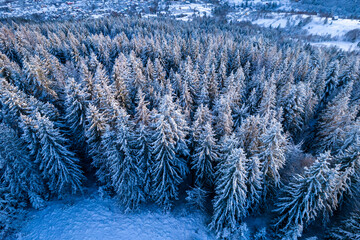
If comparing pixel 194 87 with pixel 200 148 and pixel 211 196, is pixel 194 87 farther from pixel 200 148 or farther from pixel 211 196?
pixel 211 196

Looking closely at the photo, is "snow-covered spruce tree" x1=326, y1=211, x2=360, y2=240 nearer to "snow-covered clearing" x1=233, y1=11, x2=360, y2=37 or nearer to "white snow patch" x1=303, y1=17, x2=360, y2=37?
"snow-covered clearing" x1=233, y1=11, x2=360, y2=37

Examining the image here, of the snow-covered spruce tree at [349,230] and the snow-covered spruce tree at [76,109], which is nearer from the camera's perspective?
the snow-covered spruce tree at [349,230]

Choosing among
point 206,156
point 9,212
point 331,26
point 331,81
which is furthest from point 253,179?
point 331,26

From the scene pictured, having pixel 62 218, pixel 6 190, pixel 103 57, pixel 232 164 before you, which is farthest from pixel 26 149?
pixel 103 57

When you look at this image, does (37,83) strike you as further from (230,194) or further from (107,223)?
(230,194)

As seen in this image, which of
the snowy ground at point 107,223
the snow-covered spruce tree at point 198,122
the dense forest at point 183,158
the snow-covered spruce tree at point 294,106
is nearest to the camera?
the dense forest at point 183,158

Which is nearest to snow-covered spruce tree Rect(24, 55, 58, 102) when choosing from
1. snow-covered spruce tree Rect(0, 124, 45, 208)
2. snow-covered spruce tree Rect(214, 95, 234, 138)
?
snow-covered spruce tree Rect(0, 124, 45, 208)

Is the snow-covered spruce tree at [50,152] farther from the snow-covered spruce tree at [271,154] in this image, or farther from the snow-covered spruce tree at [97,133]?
the snow-covered spruce tree at [271,154]

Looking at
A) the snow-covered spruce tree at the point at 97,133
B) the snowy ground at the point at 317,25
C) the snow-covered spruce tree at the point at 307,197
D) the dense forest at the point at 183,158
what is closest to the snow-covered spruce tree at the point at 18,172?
the dense forest at the point at 183,158
